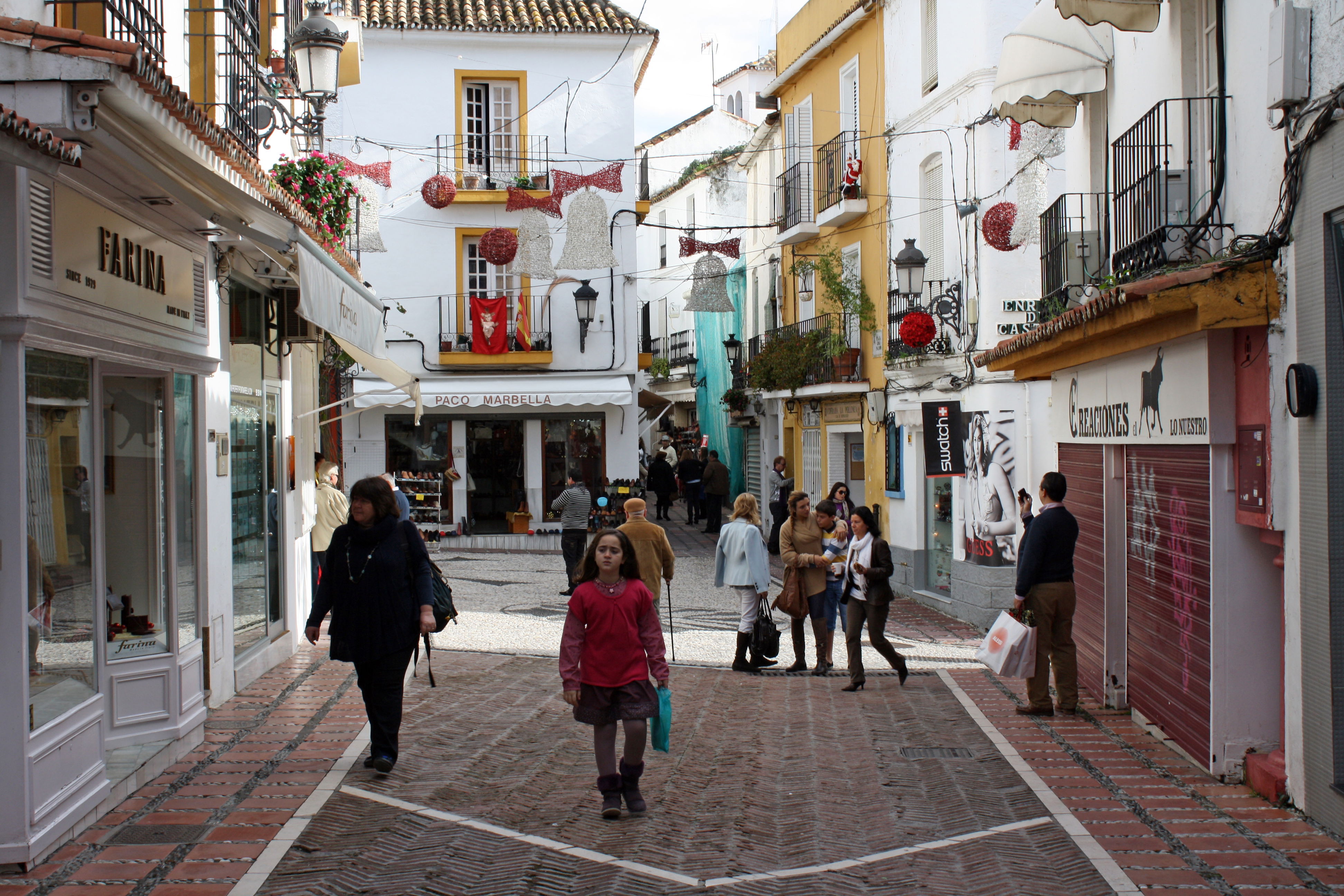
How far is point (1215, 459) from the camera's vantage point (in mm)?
7676

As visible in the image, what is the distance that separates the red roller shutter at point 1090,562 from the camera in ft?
34.6

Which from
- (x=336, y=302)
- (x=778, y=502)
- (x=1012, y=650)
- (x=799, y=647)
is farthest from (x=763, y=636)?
(x=778, y=502)

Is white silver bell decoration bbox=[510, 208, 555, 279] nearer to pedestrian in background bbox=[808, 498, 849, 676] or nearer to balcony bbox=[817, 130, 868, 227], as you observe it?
balcony bbox=[817, 130, 868, 227]

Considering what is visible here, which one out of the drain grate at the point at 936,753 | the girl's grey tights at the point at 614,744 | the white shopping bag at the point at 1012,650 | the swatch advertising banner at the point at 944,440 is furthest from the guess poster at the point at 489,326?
the girl's grey tights at the point at 614,744

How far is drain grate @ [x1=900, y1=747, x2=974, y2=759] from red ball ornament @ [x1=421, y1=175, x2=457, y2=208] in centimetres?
1850

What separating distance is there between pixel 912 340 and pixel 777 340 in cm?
728

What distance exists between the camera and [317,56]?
473 inches

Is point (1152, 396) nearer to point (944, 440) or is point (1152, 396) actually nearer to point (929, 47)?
point (944, 440)

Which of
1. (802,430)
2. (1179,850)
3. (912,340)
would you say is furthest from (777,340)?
(1179,850)

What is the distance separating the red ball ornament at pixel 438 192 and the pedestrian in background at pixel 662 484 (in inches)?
356

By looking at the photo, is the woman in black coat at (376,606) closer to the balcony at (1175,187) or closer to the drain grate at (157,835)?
the drain grate at (157,835)

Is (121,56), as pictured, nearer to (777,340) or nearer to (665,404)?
(777,340)

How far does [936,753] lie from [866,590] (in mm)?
2524

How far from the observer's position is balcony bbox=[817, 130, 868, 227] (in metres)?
22.0
